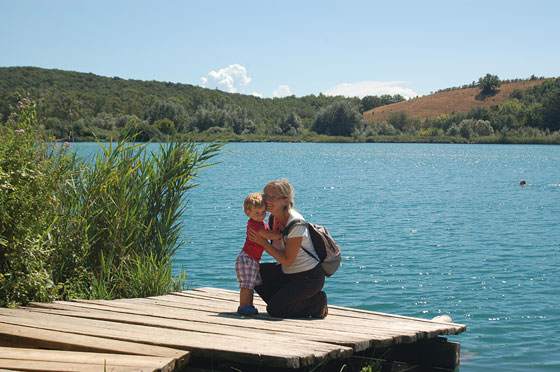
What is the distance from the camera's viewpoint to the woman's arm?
5188 millimetres

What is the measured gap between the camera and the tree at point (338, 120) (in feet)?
393

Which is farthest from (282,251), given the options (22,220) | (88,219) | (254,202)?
(88,219)

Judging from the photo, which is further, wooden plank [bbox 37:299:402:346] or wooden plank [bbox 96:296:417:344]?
wooden plank [bbox 96:296:417:344]

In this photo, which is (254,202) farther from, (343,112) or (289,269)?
(343,112)

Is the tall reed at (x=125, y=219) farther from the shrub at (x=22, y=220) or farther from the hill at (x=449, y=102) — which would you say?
the hill at (x=449, y=102)

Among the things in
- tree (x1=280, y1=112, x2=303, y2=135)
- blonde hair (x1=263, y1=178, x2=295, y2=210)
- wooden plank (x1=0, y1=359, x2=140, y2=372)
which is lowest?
wooden plank (x1=0, y1=359, x2=140, y2=372)

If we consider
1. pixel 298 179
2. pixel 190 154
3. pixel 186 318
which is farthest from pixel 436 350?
pixel 298 179

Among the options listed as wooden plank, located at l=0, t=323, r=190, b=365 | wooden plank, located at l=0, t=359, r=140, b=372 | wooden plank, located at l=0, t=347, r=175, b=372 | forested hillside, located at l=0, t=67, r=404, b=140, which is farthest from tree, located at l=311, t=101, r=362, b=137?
wooden plank, located at l=0, t=359, r=140, b=372

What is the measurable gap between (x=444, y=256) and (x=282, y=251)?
10673mm

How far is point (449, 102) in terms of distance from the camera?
154375mm

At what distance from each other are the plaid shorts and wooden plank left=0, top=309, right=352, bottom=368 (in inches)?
40.3

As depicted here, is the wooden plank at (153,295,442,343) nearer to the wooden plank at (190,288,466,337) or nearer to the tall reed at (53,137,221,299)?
the wooden plank at (190,288,466,337)

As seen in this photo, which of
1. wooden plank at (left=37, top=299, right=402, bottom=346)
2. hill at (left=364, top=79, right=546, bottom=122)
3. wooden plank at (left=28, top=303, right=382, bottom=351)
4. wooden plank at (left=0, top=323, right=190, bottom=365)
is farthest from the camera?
hill at (left=364, top=79, right=546, bottom=122)

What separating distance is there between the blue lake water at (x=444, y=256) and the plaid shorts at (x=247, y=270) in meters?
3.53
